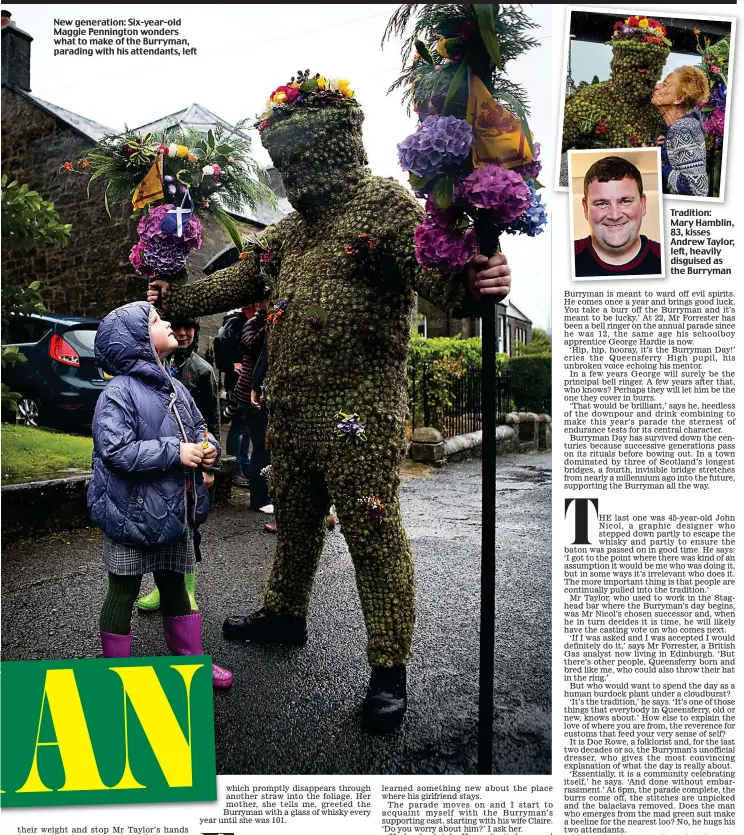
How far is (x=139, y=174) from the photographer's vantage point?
216 cm

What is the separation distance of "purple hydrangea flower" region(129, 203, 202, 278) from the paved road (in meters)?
1.31

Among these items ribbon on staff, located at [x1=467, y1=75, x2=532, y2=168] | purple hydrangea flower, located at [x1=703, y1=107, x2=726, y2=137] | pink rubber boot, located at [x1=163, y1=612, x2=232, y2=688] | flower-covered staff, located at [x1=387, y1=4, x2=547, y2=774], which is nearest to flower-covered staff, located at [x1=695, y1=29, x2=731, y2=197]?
purple hydrangea flower, located at [x1=703, y1=107, x2=726, y2=137]

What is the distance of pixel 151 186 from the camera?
2129 millimetres

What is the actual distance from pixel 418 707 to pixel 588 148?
188cm

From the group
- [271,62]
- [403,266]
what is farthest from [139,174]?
[403,266]

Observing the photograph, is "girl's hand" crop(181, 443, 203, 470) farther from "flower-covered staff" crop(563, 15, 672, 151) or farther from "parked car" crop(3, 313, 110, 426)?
"parked car" crop(3, 313, 110, 426)

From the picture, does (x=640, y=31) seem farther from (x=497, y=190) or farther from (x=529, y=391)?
(x=529, y=391)

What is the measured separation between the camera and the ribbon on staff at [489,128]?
1.61m

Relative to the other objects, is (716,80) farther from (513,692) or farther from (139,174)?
(513,692)

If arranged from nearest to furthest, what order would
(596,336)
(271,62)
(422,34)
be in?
(422,34) < (596,336) < (271,62)

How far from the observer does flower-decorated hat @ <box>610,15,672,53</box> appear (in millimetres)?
2174

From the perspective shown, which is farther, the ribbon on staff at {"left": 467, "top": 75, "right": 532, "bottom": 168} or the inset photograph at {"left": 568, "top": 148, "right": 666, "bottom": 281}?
the inset photograph at {"left": 568, "top": 148, "right": 666, "bottom": 281}

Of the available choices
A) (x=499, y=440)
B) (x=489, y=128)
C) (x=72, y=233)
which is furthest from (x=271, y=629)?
(x=499, y=440)

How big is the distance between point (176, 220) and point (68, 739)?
5.54 feet
